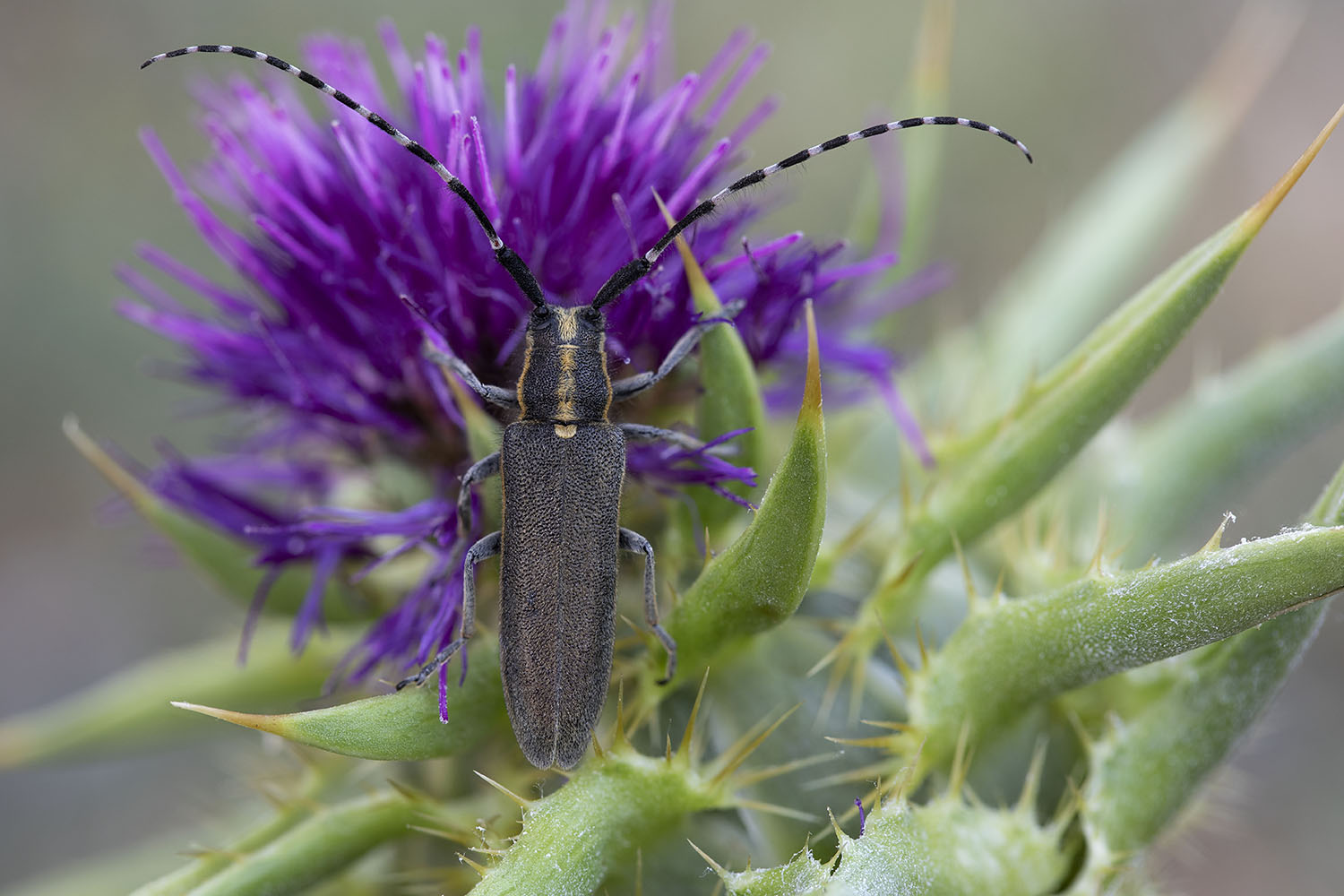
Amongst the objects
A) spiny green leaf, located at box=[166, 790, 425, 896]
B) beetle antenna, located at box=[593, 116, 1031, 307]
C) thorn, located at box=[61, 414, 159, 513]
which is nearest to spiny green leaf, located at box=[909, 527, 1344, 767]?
beetle antenna, located at box=[593, 116, 1031, 307]

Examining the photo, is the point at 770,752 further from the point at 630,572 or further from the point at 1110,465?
the point at 1110,465

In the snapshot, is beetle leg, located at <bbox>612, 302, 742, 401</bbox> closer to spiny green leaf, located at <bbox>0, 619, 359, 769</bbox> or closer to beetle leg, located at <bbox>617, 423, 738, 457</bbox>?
beetle leg, located at <bbox>617, 423, 738, 457</bbox>

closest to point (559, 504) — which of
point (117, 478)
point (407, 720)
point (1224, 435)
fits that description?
point (407, 720)

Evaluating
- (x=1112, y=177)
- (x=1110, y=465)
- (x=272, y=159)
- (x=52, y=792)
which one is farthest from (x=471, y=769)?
(x=52, y=792)

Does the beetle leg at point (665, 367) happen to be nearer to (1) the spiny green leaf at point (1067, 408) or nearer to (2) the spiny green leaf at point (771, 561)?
(2) the spiny green leaf at point (771, 561)

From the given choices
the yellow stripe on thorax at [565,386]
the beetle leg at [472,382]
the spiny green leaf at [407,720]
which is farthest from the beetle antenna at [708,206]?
the spiny green leaf at [407,720]

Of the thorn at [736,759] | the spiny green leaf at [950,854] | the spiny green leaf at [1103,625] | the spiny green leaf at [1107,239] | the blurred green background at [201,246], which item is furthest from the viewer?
the blurred green background at [201,246]
